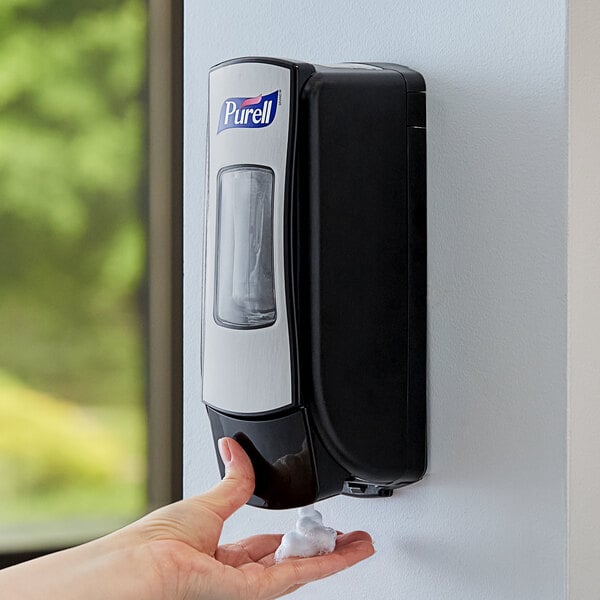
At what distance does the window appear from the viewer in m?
1.45

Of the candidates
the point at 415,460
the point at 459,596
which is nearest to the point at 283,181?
the point at 415,460

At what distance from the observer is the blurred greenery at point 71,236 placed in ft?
4.78

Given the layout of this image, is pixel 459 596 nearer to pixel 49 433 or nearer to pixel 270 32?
pixel 270 32

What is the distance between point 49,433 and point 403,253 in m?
0.85

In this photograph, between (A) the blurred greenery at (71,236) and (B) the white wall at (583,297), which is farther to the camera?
(A) the blurred greenery at (71,236)

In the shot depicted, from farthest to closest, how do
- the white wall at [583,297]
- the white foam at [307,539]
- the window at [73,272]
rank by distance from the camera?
the window at [73,272]
the white foam at [307,539]
the white wall at [583,297]

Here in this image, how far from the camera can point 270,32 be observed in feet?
3.42

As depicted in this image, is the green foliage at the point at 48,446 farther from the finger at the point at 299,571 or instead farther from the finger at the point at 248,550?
the finger at the point at 299,571

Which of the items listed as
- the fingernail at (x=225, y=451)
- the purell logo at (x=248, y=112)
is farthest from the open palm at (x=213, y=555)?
the purell logo at (x=248, y=112)

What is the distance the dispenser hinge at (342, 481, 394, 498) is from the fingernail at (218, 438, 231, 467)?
12 cm

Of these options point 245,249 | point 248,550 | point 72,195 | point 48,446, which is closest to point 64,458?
point 48,446

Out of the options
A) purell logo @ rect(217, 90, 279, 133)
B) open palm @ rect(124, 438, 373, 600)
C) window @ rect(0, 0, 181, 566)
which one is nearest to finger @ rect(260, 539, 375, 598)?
open palm @ rect(124, 438, 373, 600)

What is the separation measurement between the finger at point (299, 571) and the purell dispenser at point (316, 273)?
0.18 ft

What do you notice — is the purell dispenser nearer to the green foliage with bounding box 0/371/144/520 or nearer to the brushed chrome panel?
the brushed chrome panel
